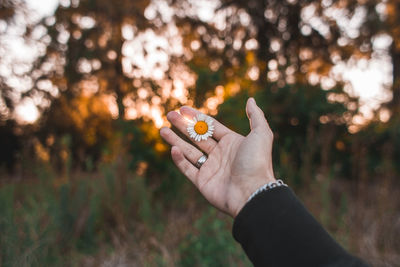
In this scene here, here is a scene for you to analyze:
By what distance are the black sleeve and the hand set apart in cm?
22

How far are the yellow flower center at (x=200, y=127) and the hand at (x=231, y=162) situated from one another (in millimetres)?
56

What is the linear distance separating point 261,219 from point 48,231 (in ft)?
6.44

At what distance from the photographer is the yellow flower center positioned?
1.95 meters

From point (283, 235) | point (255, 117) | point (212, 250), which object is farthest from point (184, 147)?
point (212, 250)

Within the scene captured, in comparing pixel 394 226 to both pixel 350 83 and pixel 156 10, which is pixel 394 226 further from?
pixel 156 10

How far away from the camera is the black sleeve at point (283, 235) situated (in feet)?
3.46

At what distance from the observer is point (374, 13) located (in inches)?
310

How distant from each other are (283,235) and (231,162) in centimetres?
65

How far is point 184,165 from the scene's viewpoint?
71.2 inches

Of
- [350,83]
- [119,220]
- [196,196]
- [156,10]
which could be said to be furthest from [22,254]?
[156,10]

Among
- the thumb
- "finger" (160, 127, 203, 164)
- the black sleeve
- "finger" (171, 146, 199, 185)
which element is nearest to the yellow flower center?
"finger" (160, 127, 203, 164)

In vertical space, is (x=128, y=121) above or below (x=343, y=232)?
above

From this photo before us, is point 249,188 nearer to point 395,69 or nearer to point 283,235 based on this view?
point 283,235

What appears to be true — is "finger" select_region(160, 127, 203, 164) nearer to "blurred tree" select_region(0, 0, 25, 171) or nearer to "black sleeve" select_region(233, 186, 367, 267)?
"black sleeve" select_region(233, 186, 367, 267)
